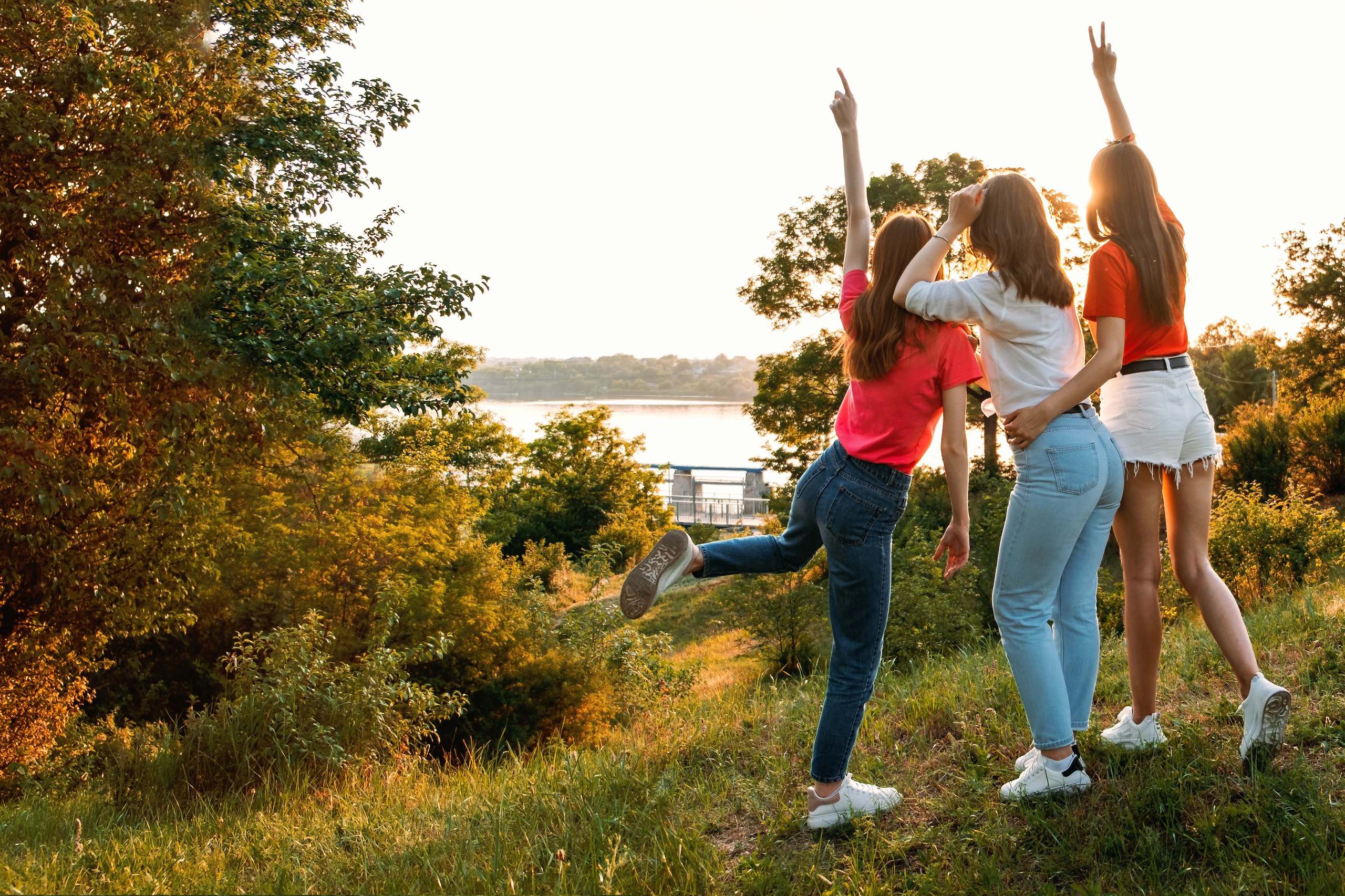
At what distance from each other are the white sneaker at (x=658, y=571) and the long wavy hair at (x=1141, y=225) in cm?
159

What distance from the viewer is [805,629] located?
1652cm

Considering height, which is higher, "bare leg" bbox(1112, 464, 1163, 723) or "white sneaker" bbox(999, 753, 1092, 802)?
"bare leg" bbox(1112, 464, 1163, 723)

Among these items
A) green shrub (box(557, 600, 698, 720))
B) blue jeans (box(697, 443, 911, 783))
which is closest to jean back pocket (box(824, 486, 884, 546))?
blue jeans (box(697, 443, 911, 783))

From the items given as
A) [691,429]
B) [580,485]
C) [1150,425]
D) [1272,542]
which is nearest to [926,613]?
[1272,542]

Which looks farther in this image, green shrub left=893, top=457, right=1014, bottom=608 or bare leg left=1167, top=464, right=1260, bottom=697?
green shrub left=893, top=457, right=1014, bottom=608

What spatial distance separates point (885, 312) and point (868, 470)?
18.0 inches

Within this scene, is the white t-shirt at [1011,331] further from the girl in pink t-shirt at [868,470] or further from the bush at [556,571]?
the bush at [556,571]

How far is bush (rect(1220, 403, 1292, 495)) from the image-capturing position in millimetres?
19922

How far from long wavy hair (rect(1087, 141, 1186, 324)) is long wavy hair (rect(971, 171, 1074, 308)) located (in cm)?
29

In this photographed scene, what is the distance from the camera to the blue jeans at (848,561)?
2727 millimetres

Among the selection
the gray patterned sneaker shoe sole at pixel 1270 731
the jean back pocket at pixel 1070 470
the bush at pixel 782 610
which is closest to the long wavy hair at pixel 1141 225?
the jean back pocket at pixel 1070 470

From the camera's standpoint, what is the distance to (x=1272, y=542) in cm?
937

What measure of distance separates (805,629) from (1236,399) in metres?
40.0

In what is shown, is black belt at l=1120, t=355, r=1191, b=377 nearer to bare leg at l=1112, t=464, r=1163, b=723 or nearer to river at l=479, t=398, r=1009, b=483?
bare leg at l=1112, t=464, r=1163, b=723
